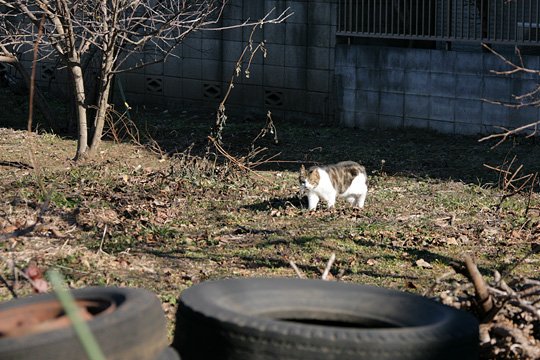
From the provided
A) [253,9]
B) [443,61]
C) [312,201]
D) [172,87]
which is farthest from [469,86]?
A: [172,87]

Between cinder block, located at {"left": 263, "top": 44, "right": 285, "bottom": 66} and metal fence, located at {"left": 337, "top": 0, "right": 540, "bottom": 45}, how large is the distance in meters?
1.07

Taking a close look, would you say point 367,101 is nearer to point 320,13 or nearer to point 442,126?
point 442,126

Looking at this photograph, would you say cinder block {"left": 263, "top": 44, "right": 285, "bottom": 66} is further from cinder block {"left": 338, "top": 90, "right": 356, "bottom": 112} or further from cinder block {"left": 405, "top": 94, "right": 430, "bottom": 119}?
cinder block {"left": 405, "top": 94, "right": 430, "bottom": 119}

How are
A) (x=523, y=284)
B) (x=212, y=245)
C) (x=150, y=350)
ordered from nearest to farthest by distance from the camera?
(x=150, y=350) < (x=523, y=284) < (x=212, y=245)

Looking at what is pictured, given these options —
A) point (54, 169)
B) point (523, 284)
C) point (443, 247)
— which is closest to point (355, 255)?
point (443, 247)

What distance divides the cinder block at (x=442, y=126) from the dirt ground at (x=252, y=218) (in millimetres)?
607

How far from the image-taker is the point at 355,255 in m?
7.93

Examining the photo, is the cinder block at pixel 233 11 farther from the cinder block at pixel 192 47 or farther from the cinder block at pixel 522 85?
the cinder block at pixel 522 85

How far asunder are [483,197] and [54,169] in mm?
4830

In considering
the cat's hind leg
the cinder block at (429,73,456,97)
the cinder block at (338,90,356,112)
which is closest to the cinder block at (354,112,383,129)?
the cinder block at (338,90,356,112)

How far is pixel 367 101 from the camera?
14609 millimetres

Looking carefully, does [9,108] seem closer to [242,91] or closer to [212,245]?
[242,91]

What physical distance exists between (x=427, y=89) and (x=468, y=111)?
71 centimetres

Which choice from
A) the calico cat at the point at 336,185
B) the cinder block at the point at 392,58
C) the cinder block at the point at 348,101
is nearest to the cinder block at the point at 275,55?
the cinder block at the point at 348,101
